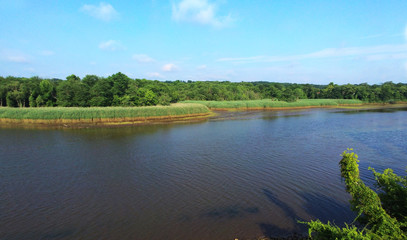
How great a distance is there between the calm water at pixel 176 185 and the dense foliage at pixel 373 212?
9.62 feet

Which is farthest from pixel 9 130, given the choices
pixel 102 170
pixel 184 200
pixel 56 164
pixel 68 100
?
pixel 184 200

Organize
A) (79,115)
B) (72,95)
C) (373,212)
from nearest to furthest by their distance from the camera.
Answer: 1. (373,212)
2. (79,115)
3. (72,95)

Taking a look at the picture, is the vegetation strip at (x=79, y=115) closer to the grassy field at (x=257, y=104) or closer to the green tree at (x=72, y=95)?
the green tree at (x=72, y=95)

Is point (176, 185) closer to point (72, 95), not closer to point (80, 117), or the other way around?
point (80, 117)

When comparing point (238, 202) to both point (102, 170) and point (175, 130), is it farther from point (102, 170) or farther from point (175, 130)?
point (175, 130)

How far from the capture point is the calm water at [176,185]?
9.27 m

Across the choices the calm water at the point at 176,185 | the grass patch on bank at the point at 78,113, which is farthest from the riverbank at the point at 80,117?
the calm water at the point at 176,185

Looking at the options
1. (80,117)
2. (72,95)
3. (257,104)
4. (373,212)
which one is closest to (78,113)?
(80,117)

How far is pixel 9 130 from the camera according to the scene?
30859 mm

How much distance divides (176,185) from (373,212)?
9.22 meters

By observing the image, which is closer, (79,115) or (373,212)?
(373,212)

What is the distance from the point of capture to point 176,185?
518 inches

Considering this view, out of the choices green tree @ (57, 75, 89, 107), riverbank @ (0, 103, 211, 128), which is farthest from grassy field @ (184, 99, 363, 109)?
green tree @ (57, 75, 89, 107)

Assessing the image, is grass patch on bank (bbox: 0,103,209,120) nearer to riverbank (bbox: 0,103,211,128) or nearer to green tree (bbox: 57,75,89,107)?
riverbank (bbox: 0,103,211,128)
